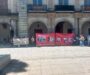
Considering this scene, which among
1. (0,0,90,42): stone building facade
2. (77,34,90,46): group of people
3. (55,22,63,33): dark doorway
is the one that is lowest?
(77,34,90,46): group of people

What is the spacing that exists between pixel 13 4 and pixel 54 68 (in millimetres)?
27186

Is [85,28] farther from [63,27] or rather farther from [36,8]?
[36,8]

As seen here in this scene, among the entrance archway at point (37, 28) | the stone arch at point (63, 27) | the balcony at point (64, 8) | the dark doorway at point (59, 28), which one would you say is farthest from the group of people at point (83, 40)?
the entrance archway at point (37, 28)

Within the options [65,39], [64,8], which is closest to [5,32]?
[64,8]

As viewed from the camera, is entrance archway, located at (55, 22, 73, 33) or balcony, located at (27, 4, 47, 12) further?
entrance archway, located at (55, 22, 73, 33)

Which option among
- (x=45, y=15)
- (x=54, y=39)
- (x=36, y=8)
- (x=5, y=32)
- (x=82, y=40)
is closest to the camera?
(x=82, y=40)

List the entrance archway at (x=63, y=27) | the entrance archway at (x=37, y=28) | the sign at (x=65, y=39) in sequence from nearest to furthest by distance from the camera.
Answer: the sign at (x=65, y=39), the entrance archway at (x=37, y=28), the entrance archway at (x=63, y=27)

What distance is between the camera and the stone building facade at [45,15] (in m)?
44.7

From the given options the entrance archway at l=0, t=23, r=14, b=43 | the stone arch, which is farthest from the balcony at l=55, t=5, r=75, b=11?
A: the entrance archway at l=0, t=23, r=14, b=43

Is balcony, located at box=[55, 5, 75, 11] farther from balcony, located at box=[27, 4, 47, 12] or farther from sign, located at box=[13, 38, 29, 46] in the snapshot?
sign, located at box=[13, 38, 29, 46]

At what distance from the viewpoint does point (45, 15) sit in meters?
44.9

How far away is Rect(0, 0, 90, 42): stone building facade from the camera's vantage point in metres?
44.7

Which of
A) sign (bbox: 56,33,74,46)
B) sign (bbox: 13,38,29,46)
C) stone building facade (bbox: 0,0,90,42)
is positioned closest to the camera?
sign (bbox: 13,38,29,46)

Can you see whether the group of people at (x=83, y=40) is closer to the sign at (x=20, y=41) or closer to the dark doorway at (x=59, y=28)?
the dark doorway at (x=59, y=28)
